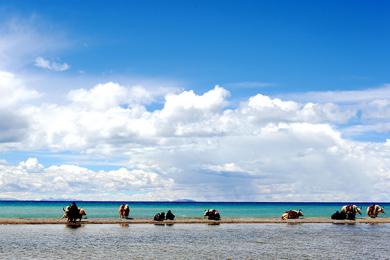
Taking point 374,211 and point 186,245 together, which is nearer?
point 186,245

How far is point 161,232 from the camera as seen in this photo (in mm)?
59875

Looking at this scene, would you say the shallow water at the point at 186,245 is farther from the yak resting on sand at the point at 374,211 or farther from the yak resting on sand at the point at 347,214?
the yak resting on sand at the point at 374,211

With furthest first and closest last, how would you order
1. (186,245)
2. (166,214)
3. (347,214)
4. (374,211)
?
(374,211), (347,214), (166,214), (186,245)

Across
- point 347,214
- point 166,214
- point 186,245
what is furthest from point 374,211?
point 186,245

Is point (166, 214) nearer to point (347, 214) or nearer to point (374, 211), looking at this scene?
point (347, 214)

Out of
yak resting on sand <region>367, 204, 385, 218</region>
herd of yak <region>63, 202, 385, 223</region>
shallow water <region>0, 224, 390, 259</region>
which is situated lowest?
shallow water <region>0, 224, 390, 259</region>

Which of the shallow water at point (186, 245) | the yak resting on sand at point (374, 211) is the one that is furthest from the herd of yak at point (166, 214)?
the shallow water at point (186, 245)

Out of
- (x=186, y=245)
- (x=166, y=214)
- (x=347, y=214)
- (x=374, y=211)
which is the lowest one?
(x=186, y=245)

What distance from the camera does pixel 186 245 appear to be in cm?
4572

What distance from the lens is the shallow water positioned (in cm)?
3891

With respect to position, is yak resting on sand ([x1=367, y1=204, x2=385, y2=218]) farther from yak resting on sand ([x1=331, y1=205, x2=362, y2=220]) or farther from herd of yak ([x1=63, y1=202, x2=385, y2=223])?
yak resting on sand ([x1=331, y1=205, x2=362, y2=220])

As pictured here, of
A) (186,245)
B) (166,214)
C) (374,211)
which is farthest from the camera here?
(374,211)

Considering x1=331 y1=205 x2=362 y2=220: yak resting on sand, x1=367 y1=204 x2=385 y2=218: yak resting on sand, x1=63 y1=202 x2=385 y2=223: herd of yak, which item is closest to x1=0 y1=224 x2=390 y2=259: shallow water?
x1=63 y1=202 x2=385 y2=223: herd of yak

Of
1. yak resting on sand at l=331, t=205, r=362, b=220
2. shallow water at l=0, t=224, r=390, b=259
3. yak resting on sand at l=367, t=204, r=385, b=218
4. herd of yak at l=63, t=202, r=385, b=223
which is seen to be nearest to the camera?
shallow water at l=0, t=224, r=390, b=259
